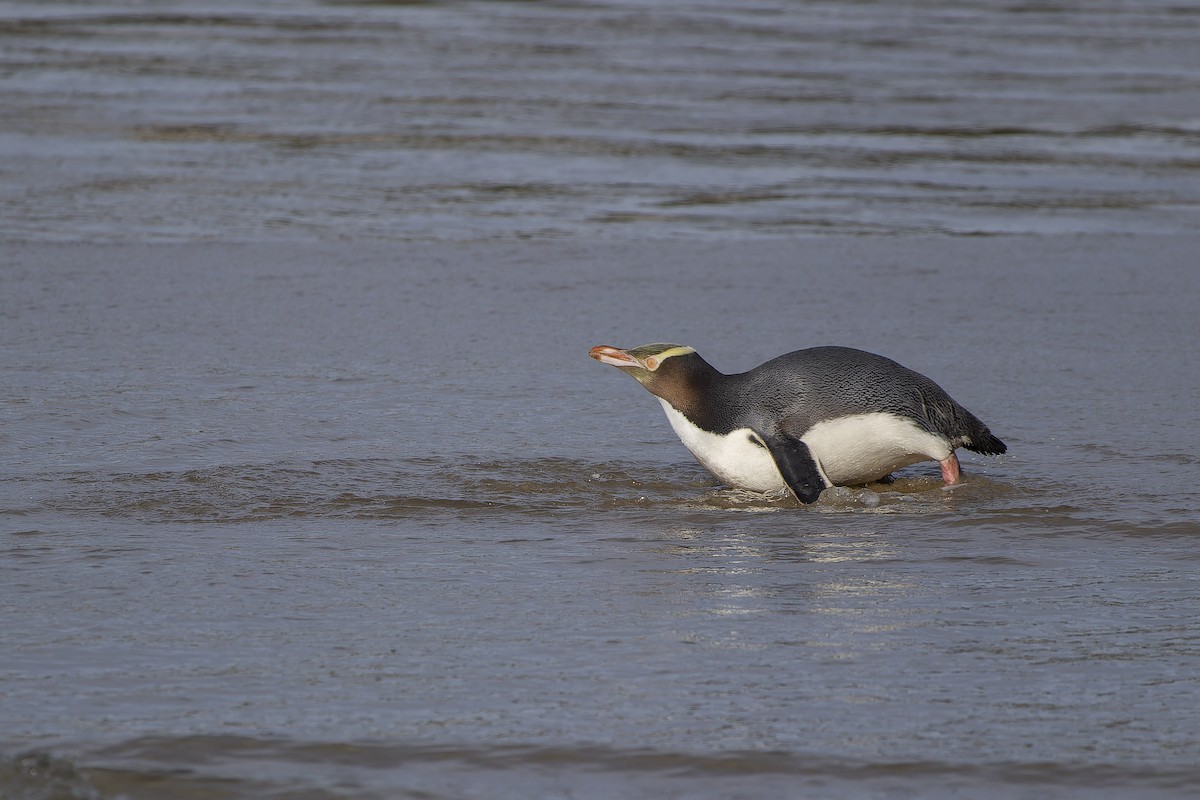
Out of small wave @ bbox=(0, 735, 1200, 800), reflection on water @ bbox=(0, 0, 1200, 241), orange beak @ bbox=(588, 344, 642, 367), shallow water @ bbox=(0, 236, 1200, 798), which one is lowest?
small wave @ bbox=(0, 735, 1200, 800)

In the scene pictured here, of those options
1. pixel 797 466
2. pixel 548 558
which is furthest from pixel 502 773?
pixel 797 466

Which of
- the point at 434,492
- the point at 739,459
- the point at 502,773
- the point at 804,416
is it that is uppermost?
the point at 804,416

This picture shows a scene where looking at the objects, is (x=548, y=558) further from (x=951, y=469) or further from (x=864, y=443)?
(x=951, y=469)

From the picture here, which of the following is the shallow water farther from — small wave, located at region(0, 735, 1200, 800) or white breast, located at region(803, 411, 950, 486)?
white breast, located at region(803, 411, 950, 486)

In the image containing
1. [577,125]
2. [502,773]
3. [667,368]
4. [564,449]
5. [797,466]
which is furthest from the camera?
[577,125]

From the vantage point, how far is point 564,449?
6285mm

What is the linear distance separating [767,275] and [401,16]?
40.1 feet

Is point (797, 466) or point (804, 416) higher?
point (804, 416)

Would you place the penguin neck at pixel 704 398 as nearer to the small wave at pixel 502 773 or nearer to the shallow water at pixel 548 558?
the shallow water at pixel 548 558

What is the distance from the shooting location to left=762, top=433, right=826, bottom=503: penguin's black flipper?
18.4 feet

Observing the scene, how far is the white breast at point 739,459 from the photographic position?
227 inches

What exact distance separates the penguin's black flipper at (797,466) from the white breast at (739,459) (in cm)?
5

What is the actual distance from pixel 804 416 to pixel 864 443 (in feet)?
0.71

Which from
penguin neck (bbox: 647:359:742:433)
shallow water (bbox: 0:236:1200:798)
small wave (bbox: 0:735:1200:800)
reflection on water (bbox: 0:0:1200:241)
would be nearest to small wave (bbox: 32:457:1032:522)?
shallow water (bbox: 0:236:1200:798)
